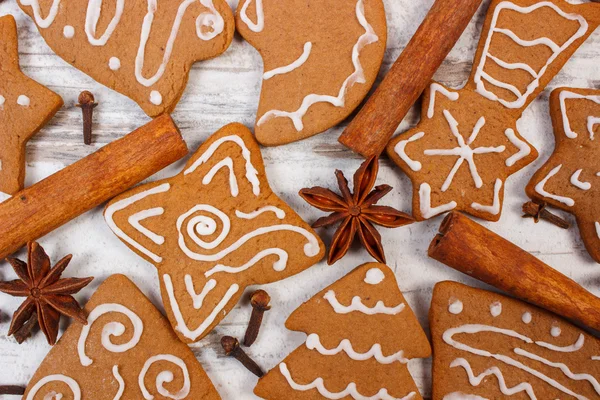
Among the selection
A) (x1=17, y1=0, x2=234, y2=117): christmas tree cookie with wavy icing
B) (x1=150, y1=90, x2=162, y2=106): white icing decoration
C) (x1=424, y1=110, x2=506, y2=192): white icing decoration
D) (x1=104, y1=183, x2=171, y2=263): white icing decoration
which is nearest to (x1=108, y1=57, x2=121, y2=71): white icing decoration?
(x1=17, y1=0, x2=234, y2=117): christmas tree cookie with wavy icing

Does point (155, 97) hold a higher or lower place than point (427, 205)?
higher

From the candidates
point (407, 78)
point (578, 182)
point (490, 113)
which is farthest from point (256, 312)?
point (578, 182)

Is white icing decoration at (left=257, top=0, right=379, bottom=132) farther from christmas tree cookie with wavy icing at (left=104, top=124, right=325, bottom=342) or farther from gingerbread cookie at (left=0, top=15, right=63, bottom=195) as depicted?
gingerbread cookie at (left=0, top=15, right=63, bottom=195)

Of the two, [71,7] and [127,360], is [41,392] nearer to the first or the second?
[127,360]

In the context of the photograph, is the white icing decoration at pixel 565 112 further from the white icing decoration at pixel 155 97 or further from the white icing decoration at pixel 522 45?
the white icing decoration at pixel 155 97

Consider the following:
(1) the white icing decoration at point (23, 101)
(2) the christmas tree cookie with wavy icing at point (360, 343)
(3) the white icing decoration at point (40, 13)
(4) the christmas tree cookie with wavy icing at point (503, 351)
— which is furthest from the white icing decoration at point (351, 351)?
(3) the white icing decoration at point (40, 13)

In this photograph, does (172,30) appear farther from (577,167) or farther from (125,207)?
(577,167)
